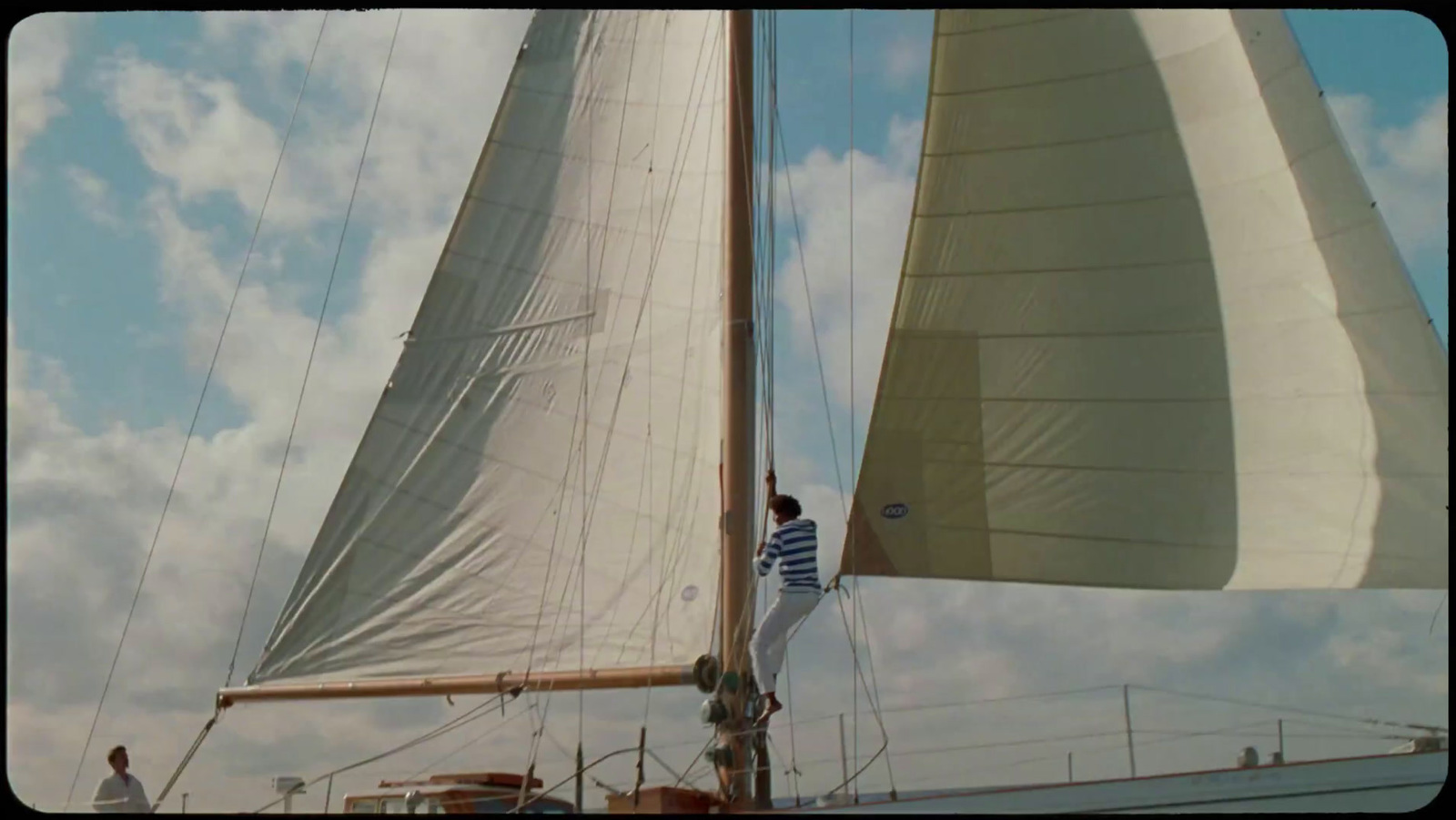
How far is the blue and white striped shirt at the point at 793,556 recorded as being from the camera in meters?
9.60

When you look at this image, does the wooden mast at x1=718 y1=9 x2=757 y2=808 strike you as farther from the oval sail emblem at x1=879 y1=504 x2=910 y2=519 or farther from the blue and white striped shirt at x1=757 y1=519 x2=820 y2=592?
the oval sail emblem at x1=879 y1=504 x2=910 y2=519

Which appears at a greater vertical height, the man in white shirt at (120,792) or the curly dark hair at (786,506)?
the curly dark hair at (786,506)

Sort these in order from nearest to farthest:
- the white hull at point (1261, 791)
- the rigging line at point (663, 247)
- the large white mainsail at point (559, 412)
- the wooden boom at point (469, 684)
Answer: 1. the white hull at point (1261, 791)
2. the wooden boom at point (469, 684)
3. the large white mainsail at point (559, 412)
4. the rigging line at point (663, 247)

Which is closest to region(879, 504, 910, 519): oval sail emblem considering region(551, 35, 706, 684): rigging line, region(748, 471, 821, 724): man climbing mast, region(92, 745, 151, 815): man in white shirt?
region(748, 471, 821, 724): man climbing mast

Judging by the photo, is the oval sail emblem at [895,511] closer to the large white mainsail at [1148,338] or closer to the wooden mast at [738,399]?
the large white mainsail at [1148,338]

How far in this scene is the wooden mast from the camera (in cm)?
999

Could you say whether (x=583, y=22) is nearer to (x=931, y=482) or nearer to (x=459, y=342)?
(x=459, y=342)

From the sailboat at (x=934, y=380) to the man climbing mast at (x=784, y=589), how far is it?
380mm

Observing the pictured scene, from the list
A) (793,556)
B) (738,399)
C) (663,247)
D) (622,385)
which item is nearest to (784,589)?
(793,556)

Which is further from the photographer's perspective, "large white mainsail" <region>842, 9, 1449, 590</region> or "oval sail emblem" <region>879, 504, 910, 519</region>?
"oval sail emblem" <region>879, 504, 910, 519</region>

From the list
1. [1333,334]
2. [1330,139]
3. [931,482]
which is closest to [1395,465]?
[1333,334]

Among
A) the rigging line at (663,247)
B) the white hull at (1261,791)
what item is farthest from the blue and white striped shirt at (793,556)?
the white hull at (1261,791)

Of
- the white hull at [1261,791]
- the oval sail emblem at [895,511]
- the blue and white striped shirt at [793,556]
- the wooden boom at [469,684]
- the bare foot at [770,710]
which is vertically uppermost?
the oval sail emblem at [895,511]

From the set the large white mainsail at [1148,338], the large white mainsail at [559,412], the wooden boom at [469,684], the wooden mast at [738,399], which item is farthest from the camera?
the large white mainsail at [559,412]
